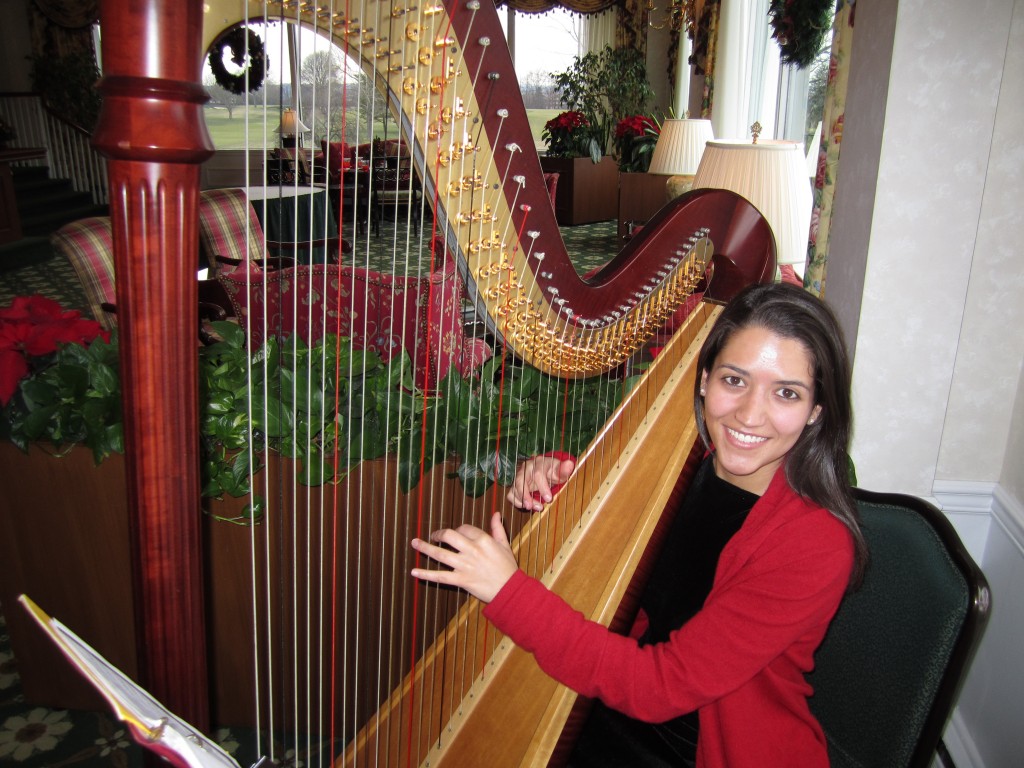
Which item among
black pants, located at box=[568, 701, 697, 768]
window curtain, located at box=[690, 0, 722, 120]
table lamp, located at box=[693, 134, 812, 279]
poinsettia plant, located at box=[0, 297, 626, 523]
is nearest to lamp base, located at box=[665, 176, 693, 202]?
window curtain, located at box=[690, 0, 722, 120]

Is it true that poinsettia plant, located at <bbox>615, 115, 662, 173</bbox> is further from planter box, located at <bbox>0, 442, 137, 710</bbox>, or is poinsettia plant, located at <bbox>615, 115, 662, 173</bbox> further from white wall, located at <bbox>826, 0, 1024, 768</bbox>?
planter box, located at <bbox>0, 442, 137, 710</bbox>

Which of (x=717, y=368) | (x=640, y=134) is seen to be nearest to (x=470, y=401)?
(x=717, y=368)

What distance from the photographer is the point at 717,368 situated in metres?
1.09

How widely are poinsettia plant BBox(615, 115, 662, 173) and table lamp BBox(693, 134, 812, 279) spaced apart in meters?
5.77

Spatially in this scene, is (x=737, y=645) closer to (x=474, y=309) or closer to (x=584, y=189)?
(x=474, y=309)

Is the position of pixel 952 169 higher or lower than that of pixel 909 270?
higher

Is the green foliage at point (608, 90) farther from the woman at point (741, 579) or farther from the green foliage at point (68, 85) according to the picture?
the woman at point (741, 579)

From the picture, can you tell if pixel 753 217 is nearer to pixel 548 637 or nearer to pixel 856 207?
pixel 856 207

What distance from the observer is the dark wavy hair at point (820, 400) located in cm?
102

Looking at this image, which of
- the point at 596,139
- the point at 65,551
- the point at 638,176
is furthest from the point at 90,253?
the point at 596,139

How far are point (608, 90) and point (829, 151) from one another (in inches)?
285

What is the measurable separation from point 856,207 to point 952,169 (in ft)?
0.61

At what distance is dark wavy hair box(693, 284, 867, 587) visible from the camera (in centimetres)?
102

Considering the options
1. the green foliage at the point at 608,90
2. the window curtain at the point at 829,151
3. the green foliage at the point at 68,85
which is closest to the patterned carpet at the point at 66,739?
the window curtain at the point at 829,151
